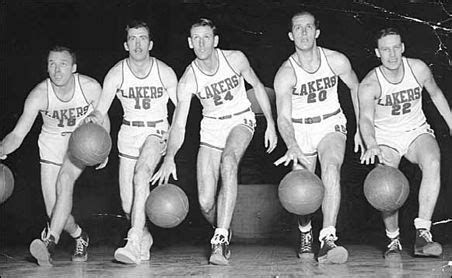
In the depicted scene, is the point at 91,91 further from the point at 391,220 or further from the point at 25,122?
the point at 391,220

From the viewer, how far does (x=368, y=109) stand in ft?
24.1

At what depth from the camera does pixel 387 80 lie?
24.6ft

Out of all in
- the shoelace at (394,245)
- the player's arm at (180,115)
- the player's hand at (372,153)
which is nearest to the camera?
the player's hand at (372,153)

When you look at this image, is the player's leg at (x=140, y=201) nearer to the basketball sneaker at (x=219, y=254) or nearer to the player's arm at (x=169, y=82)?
the player's arm at (x=169, y=82)

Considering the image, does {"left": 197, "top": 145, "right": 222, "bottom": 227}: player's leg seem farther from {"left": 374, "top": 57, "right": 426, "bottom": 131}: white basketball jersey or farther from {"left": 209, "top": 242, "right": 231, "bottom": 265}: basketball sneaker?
{"left": 374, "top": 57, "right": 426, "bottom": 131}: white basketball jersey

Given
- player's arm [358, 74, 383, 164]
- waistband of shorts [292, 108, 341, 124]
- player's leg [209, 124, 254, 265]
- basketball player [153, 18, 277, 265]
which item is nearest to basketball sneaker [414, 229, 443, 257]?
player's arm [358, 74, 383, 164]

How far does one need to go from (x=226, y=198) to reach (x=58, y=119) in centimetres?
198

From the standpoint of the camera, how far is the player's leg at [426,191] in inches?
274

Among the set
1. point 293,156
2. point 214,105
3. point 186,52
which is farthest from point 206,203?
point 186,52

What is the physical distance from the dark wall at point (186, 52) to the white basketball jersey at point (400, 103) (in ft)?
6.31

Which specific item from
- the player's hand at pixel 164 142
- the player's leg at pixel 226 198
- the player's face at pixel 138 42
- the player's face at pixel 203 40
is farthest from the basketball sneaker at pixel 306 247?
the player's face at pixel 138 42

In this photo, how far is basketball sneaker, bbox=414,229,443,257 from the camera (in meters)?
6.83

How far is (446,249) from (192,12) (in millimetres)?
4141

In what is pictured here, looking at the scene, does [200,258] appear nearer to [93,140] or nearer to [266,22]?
[93,140]
